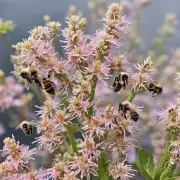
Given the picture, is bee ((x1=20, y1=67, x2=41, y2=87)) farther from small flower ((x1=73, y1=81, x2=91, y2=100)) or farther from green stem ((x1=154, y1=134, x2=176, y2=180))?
green stem ((x1=154, y1=134, x2=176, y2=180))

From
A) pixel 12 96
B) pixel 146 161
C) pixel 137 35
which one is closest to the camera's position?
pixel 146 161

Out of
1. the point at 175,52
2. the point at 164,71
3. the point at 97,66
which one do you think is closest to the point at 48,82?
the point at 97,66

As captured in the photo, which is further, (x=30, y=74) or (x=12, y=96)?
(x=12, y=96)

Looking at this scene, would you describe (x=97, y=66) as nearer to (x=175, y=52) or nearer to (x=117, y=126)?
(x=117, y=126)

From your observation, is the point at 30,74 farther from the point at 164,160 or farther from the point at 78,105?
the point at 164,160

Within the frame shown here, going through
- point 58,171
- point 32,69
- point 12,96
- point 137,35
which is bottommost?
point 58,171

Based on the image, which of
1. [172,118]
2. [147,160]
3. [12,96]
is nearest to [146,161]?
[147,160]

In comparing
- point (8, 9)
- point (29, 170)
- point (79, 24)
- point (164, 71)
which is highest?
point (8, 9)

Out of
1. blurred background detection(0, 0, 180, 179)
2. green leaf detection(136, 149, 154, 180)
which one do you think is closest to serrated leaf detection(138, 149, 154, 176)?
green leaf detection(136, 149, 154, 180)
